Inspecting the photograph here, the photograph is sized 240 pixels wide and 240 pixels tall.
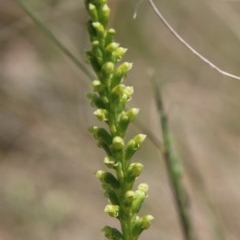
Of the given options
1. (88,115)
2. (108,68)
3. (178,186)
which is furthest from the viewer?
(88,115)

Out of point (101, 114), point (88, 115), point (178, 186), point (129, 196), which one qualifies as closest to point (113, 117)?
point (101, 114)

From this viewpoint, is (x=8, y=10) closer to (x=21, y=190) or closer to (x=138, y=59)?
(x=138, y=59)

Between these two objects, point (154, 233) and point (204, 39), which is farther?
point (204, 39)

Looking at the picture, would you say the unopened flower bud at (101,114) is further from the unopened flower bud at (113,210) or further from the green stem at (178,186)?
the green stem at (178,186)

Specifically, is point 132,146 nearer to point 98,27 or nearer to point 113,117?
point 113,117

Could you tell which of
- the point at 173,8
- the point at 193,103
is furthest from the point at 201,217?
the point at 173,8

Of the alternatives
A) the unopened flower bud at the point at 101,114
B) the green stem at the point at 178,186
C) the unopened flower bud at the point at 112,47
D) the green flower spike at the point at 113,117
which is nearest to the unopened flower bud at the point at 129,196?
the green flower spike at the point at 113,117

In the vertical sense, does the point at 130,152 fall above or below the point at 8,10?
below
